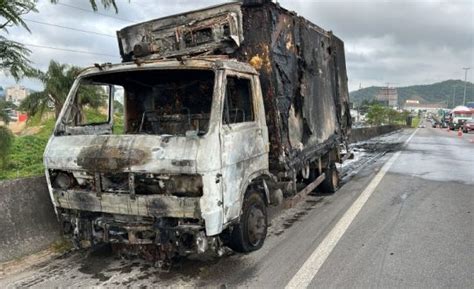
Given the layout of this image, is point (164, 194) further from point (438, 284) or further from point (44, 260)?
point (438, 284)

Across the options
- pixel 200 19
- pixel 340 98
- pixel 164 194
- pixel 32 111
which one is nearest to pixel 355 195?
pixel 340 98

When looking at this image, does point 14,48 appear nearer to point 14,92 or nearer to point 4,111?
point 4,111

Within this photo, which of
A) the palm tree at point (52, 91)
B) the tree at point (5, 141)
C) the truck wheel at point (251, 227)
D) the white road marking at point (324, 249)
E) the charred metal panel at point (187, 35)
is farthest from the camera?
the palm tree at point (52, 91)

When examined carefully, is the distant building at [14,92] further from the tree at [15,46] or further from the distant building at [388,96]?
the distant building at [388,96]

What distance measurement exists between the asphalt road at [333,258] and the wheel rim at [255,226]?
166 millimetres

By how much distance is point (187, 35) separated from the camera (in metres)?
5.79

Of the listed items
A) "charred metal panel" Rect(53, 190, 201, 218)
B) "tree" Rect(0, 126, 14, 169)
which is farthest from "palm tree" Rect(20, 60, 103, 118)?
"charred metal panel" Rect(53, 190, 201, 218)

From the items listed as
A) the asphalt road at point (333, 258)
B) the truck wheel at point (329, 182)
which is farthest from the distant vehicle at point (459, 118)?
the asphalt road at point (333, 258)

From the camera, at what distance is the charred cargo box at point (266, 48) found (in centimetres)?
556

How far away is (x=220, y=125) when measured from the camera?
438 centimetres

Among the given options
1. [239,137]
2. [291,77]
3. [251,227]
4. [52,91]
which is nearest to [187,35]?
[291,77]

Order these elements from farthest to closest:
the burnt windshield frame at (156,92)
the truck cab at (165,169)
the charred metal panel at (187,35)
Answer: the charred metal panel at (187,35)
the burnt windshield frame at (156,92)
the truck cab at (165,169)

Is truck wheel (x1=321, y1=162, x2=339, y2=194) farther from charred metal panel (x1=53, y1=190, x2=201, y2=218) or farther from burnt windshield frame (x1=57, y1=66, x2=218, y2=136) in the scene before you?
charred metal panel (x1=53, y1=190, x2=201, y2=218)

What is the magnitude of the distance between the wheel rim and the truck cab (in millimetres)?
13
